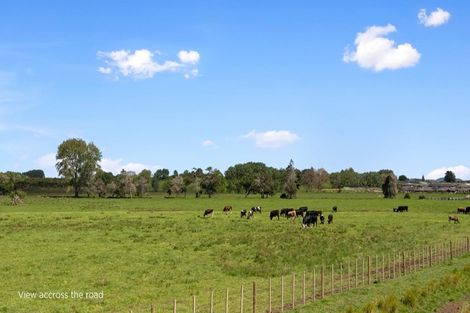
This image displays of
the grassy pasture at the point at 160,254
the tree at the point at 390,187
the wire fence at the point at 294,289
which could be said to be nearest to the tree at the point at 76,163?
the tree at the point at 390,187

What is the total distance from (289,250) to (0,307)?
61.6 feet

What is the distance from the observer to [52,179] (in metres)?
197

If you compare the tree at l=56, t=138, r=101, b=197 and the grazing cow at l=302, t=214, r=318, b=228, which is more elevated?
the tree at l=56, t=138, r=101, b=197

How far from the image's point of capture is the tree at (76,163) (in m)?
149

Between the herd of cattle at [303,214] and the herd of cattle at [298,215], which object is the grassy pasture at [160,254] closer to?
the herd of cattle at [298,215]

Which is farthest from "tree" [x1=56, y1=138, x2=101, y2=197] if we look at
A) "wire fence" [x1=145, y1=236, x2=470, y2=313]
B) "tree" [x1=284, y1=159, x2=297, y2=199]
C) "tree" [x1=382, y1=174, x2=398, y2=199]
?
"wire fence" [x1=145, y1=236, x2=470, y2=313]

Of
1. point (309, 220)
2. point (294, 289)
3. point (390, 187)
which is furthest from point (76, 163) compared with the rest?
point (294, 289)

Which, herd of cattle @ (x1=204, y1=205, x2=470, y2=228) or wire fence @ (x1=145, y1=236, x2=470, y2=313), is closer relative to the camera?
wire fence @ (x1=145, y1=236, x2=470, y2=313)

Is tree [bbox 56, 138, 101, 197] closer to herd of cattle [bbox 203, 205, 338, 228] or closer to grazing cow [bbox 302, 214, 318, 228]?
herd of cattle [bbox 203, 205, 338, 228]

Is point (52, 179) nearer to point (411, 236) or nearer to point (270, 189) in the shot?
point (270, 189)

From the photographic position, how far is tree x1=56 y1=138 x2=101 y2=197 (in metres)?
149

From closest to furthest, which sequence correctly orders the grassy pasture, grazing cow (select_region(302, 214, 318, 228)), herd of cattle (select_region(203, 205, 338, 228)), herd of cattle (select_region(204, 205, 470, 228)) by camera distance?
the grassy pasture
grazing cow (select_region(302, 214, 318, 228))
herd of cattle (select_region(203, 205, 338, 228))
herd of cattle (select_region(204, 205, 470, 228))

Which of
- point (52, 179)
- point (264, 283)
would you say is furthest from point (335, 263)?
point (52, 179)

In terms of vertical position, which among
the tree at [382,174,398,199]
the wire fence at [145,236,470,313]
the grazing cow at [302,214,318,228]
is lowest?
the wire fence at [145,236,470,313]
